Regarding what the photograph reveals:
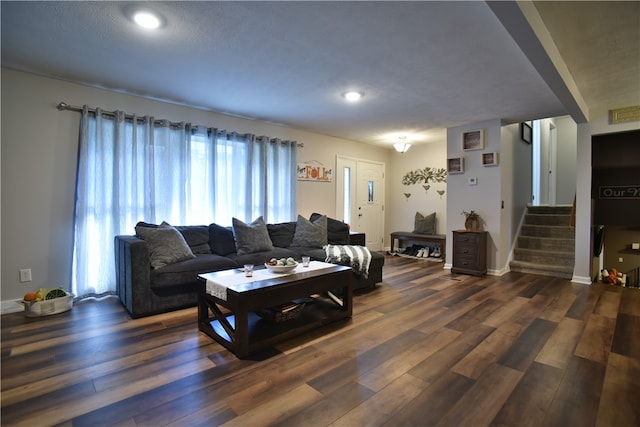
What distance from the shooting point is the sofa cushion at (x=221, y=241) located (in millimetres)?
4062

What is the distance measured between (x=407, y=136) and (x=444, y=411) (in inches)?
202

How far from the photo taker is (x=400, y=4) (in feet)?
6.74

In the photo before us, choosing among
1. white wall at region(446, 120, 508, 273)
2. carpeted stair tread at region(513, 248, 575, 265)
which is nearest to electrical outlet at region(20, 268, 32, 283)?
white wall at region(446, 120, 508, 273)

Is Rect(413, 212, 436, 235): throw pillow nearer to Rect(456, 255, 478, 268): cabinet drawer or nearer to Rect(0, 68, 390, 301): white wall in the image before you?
Rect(456, 255, 478, 268): cabinet drawer

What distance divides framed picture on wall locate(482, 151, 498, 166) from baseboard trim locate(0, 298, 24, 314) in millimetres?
6103

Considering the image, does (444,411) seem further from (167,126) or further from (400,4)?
(167,126)

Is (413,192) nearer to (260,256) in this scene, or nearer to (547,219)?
(547,219)

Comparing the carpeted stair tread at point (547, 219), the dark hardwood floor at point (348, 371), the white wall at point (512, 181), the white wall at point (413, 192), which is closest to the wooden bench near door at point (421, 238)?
the white wall at point (413, 192)

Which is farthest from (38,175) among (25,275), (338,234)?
(338,234)

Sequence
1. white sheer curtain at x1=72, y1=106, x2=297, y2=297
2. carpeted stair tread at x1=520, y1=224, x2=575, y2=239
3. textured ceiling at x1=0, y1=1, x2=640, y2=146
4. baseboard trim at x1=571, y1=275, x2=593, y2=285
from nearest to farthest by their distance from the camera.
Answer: textured ceiling at x1=0, y1=1, x2=640, y2=146 → white sheer curtain at x1=72, y1=106, x2=297, y2=297 → baseboard trim at x1=571, y1=275, x2=593, y2=285 → carpeted stair tread at x1=520, y1=224, x2=575, y2=239

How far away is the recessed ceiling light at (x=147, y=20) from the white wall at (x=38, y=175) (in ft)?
5.83

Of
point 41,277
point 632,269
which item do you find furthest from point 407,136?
point 41,277

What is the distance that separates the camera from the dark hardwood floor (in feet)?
5.44

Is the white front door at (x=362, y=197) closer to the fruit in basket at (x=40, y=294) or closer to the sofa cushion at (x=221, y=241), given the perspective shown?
the sofa cushion at (x=221, y=241)
